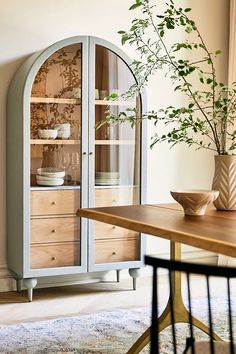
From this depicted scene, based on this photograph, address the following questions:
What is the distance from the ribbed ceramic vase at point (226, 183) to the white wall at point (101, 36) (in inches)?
72.3

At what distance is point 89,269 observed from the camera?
416 cm

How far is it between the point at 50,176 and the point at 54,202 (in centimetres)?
18

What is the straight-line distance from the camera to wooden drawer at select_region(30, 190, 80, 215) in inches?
157

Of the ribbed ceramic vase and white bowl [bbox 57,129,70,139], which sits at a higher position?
white bowl [bbox 57,129,70,139]

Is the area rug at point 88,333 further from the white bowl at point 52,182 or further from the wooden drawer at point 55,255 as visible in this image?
the white bowl at point 52,182

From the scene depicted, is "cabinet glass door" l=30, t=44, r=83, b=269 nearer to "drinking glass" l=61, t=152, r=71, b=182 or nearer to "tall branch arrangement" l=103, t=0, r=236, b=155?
"drinking glass" l=61, t=152, r=71, b=182

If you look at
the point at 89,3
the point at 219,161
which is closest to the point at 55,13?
the point at 89,3

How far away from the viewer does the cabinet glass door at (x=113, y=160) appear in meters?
4.18

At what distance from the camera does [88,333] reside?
10.8 ft

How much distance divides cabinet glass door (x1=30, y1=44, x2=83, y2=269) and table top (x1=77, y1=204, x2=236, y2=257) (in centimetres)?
113

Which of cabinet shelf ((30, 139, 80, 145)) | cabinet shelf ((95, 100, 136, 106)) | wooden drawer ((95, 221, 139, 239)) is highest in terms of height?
cabinet shelf ((95, 100, 136, 106))

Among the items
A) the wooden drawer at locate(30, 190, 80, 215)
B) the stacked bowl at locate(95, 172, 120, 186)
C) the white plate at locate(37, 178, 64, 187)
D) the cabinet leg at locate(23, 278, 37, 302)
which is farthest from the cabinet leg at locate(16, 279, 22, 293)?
the stacked bowl at locate(95, 172, 120, 186)

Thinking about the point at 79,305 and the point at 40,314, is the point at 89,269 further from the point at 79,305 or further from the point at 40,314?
the point at 40,314

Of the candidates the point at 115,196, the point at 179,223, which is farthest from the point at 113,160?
the point at 179,223
